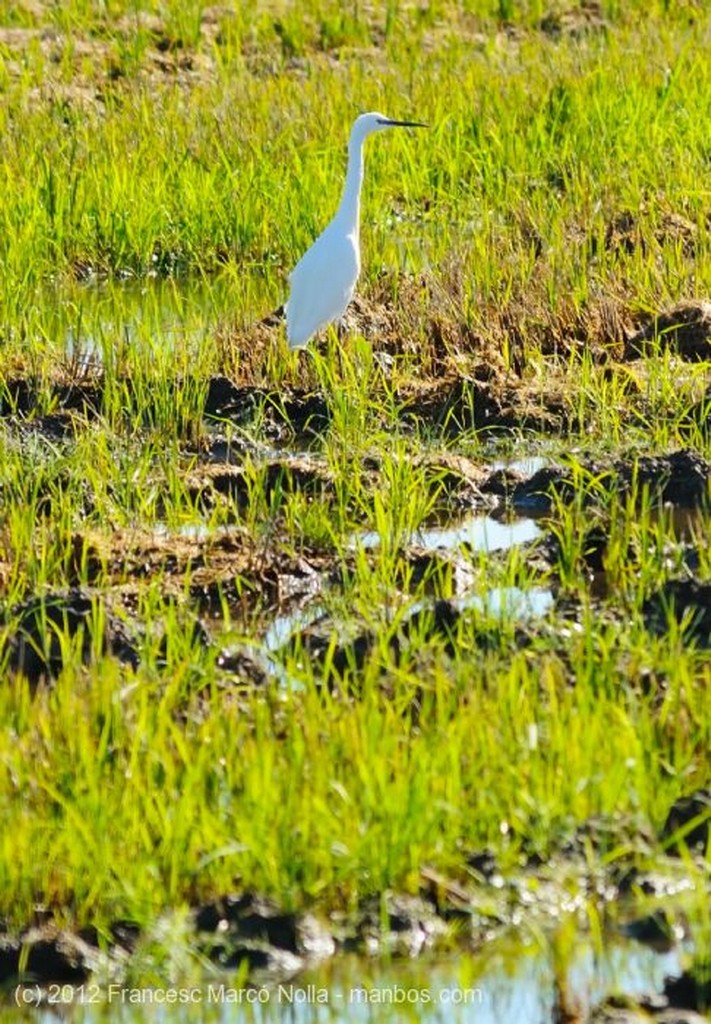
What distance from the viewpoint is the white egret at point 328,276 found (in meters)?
7.69

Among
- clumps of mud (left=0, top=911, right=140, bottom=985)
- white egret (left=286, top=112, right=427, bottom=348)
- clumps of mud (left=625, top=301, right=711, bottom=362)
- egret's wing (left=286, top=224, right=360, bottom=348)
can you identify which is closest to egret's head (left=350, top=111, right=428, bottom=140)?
white egret (left=286, top=112, right=427, bottom=348)

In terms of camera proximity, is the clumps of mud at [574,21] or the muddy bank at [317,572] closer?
the muddy bank at [317,572]

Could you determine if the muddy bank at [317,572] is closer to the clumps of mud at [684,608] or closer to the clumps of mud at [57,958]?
the clumps of mud at [684,608]

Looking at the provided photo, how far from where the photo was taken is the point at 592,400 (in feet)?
23.9

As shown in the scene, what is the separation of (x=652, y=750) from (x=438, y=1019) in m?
0.81

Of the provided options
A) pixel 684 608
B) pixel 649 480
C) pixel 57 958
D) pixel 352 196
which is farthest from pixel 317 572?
pixel 352 196

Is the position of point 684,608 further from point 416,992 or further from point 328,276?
point 328,276

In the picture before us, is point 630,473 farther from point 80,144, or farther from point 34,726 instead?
point 80,144

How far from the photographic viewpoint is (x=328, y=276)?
307 inches

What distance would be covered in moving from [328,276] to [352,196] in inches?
23.1

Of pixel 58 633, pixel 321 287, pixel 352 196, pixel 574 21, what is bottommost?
pixel 58 633

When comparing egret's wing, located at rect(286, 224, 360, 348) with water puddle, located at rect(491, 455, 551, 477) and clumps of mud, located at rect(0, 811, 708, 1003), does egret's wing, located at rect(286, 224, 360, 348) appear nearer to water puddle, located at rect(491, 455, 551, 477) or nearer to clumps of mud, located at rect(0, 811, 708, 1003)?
water puddle, located at rect(491, 455, 551, 477)

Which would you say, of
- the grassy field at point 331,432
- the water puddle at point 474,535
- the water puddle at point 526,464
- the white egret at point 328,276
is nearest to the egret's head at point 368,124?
the white egret at point 328,276

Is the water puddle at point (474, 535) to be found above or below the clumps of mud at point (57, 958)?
above
